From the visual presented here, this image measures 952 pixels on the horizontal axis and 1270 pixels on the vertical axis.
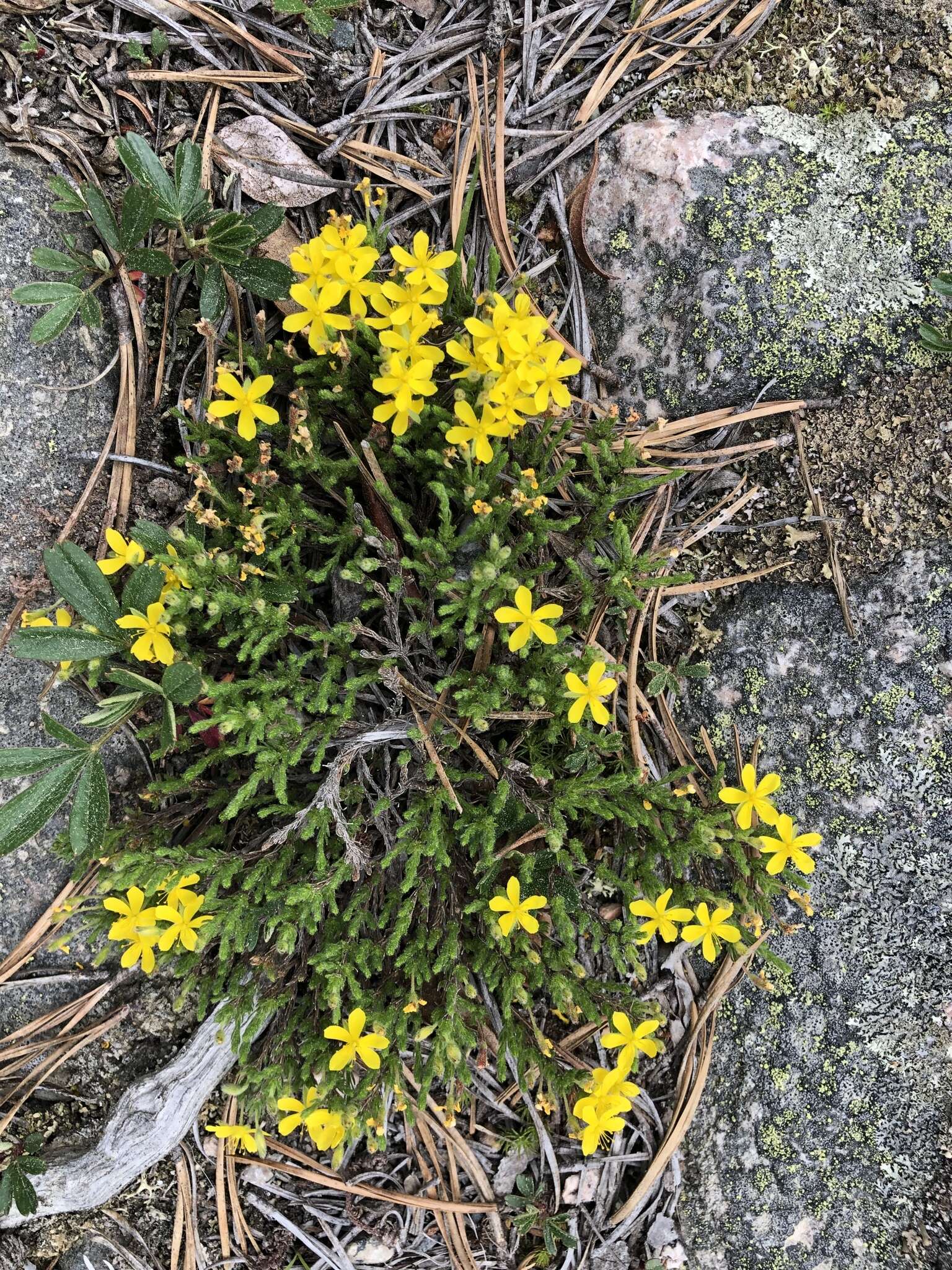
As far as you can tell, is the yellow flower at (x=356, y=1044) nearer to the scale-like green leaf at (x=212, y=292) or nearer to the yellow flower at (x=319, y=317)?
the yellow flower at (x=319, y=317)

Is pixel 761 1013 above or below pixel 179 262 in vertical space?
below

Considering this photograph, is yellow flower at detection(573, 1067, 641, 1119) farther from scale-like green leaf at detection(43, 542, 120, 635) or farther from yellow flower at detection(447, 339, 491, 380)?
yellow flower at detection(447, 339, 491, 380)

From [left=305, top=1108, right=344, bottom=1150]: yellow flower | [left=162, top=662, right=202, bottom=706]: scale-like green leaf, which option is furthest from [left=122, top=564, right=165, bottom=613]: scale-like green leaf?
[left=305, top=1108, right=344, bottom=1150]: yellow flower

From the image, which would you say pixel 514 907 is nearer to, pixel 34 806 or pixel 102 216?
pixel 34 806

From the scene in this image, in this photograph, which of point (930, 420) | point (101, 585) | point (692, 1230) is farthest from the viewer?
point (692, 1230)

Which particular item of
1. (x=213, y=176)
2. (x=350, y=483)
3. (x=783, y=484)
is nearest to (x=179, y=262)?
(x=213, y=176)

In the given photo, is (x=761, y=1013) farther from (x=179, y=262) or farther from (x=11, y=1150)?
(x=179, y=262)

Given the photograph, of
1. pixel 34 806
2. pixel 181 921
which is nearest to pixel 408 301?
pixel 34 806
